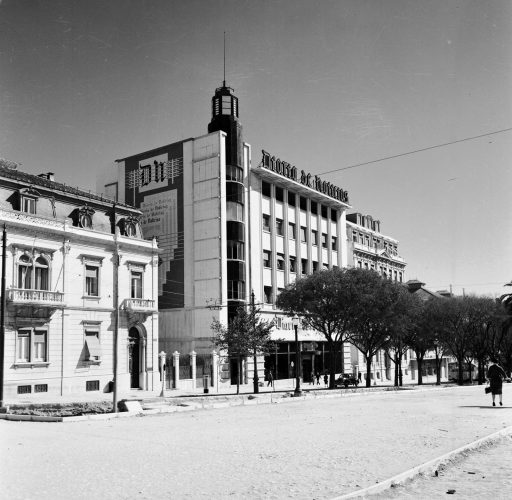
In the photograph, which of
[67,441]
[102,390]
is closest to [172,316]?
[102,390]

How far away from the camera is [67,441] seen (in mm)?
13523

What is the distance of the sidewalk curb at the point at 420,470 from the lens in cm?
852

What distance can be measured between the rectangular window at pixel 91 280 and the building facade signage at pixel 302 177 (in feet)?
70.1

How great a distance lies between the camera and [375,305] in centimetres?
4231

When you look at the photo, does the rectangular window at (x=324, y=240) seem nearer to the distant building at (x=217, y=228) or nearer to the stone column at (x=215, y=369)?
the distant building at (x=217, y=228)

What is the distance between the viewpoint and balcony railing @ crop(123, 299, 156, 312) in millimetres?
41156

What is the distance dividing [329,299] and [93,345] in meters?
15.8

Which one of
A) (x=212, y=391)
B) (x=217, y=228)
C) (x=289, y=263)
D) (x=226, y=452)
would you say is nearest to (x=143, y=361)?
(x=212, y=391)

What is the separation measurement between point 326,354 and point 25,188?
3705 centimetres

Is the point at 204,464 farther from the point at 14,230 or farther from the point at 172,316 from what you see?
the point at 172,316

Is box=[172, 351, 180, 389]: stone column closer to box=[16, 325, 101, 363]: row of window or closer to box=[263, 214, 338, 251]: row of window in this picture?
box=[16, 325, 101, 363]: row of window

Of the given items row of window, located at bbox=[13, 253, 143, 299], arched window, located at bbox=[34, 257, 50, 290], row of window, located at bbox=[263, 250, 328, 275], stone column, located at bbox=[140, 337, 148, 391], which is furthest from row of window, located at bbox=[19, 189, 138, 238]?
row of window, located at bbox=[263, 250, 328, 275]

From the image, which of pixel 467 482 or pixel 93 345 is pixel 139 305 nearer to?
pixel 93 345

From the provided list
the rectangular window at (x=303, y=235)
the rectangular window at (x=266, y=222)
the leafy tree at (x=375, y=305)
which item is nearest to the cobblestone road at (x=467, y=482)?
the leafy tree at (x=375, y=305)
